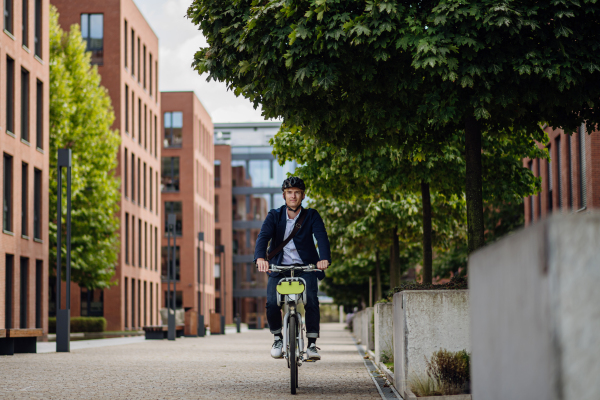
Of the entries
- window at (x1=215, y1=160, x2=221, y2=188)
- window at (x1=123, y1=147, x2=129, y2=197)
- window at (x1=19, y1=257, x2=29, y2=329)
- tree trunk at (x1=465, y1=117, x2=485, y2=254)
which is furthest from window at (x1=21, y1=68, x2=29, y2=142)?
window at (x1=215, y1=160, x2=221, y2=188)

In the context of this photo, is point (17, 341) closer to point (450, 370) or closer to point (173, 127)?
Answer: point (450, 370)

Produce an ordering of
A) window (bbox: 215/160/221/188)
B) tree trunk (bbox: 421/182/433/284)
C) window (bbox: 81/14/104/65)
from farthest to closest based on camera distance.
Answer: window (bbox: 215/160/221/188)
window (bbox: 81/14/104/65)
tree trunk (bbox: 421/182/433/284)

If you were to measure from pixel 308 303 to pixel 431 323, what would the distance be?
1.50 m

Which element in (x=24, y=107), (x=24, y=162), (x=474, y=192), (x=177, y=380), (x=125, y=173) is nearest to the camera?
(x=474, y=192)

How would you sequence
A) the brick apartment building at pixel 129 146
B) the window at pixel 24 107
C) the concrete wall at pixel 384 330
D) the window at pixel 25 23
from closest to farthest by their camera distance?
the concrete wall at pixel 384 330, the window at pixel 24 107, the window at pixel 25 23, the brick apartment building at pixel 129 146

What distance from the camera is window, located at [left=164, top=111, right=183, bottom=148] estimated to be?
2997 inches

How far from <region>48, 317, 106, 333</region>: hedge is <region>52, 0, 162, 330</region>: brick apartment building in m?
7.74

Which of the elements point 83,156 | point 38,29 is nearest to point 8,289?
point 83,156

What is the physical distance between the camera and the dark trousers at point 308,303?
8375mm

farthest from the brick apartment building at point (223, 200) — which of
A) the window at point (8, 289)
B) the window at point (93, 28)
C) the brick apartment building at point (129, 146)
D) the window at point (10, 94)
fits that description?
the window at point (10, 94)

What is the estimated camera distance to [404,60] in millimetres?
9156

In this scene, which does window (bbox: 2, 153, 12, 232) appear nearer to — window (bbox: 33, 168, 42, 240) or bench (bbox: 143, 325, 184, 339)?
window (bbox: 33, 168, 42, 240)

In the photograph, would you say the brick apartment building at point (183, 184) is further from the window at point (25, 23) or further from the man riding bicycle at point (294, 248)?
the man riding bicycle at point (294, 248)

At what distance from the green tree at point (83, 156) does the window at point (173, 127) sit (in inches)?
1523
